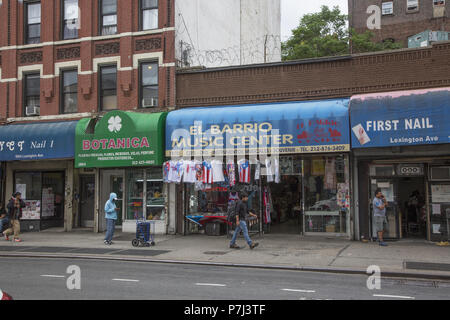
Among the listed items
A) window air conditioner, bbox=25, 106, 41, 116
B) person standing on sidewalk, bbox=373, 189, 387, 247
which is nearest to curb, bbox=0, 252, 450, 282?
person standing on sidewalk, bbox=373, 189, 387, 247

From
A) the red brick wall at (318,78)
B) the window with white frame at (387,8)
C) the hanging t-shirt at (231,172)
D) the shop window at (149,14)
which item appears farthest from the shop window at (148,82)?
the window with white frame at (387,8)

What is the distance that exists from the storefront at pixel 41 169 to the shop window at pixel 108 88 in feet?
5.61

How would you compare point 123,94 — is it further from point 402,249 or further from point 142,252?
point 402,249

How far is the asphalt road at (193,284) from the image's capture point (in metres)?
7.85

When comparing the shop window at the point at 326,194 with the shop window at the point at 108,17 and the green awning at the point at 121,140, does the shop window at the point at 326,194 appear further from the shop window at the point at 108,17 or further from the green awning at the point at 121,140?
the shop window at the point at 108,17

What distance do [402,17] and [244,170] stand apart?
30.3 metres

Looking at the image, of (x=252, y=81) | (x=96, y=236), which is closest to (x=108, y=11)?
(x=252, y=81)

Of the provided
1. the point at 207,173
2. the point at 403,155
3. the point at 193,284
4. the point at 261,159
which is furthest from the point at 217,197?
the point at 193,284

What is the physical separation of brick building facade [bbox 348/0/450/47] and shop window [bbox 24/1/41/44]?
28135 millimetres

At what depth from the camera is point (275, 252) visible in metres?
13.0

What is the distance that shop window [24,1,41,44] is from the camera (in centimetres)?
2088

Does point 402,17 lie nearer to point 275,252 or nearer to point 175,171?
point 175,171
